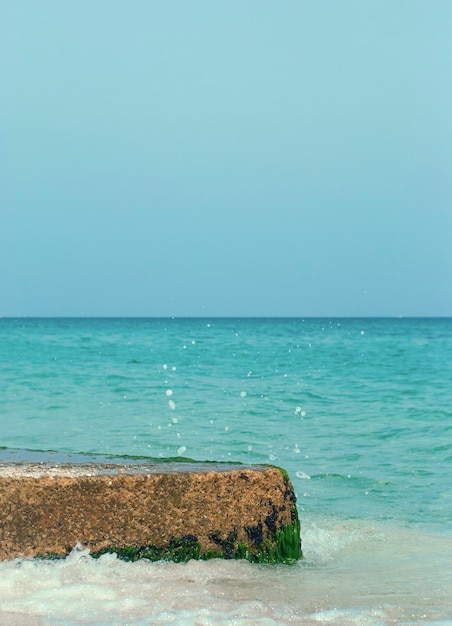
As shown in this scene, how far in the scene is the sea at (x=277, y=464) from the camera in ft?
10.6

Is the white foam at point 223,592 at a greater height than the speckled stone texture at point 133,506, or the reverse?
the speckled stone texture at point 133,506

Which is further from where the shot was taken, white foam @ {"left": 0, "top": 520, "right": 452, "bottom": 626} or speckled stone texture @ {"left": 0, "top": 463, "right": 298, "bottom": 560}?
speckled stone texture @ {"left": 0, "top": 463, "right": 298, "bottom": 560}

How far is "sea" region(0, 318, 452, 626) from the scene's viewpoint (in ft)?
10.6

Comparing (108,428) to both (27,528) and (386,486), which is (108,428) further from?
(27,528)

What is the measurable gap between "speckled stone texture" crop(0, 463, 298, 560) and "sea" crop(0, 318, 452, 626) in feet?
0.36

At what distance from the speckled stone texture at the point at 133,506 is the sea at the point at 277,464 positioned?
11 centimetres

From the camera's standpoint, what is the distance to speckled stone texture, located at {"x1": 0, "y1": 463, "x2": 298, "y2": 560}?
360cm

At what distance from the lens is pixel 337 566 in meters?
4.07

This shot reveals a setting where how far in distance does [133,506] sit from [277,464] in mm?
4341

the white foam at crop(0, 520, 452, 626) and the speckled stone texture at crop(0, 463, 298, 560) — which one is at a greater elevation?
the speckled stone texture at crop(0, 463, 298, 560)

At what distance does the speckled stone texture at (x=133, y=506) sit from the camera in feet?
11.8

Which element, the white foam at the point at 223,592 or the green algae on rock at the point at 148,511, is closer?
the white foam at the point at 223,592

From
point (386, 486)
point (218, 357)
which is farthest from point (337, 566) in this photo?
point (218, 357)

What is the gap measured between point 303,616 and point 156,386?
Answer: 12366 mm
